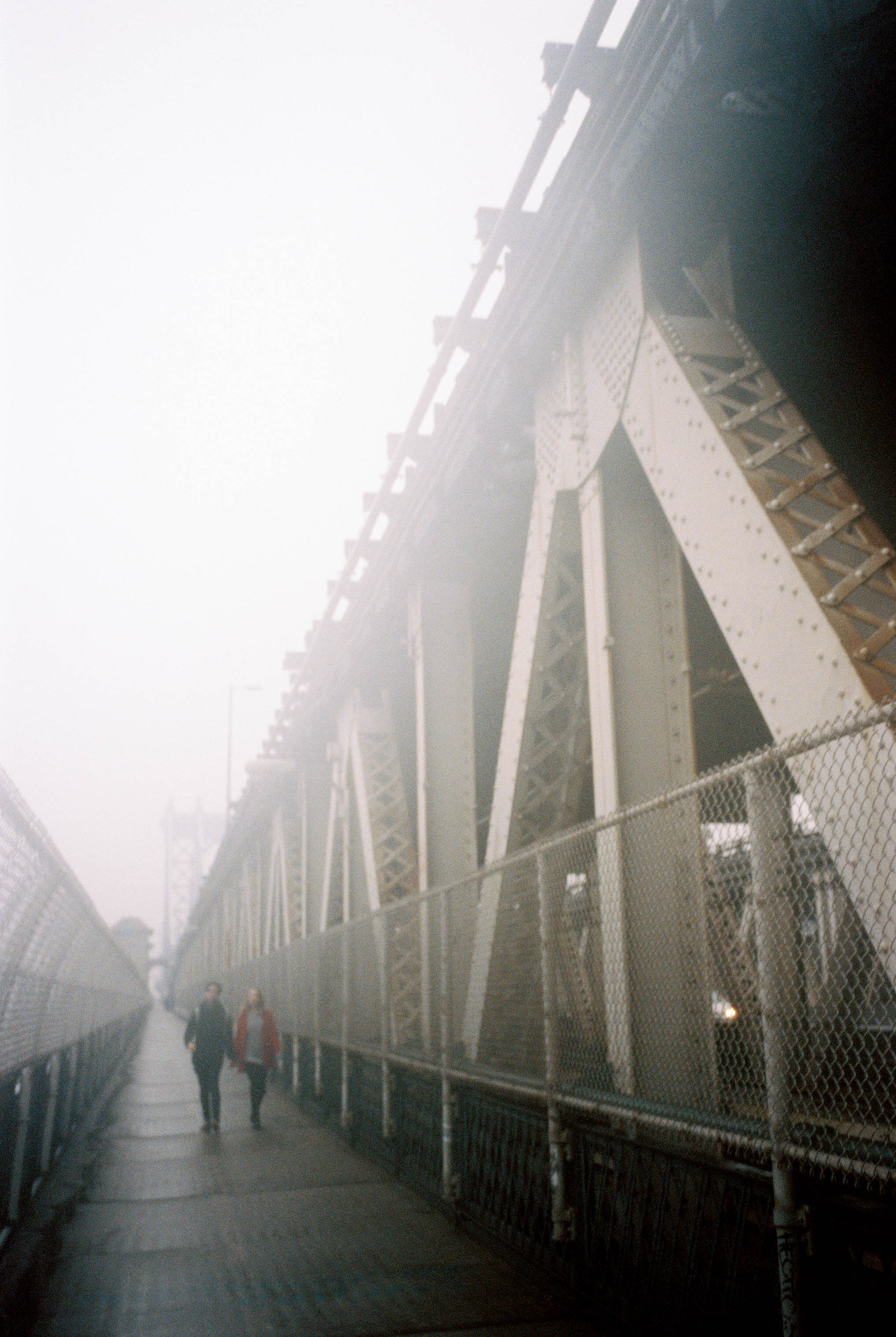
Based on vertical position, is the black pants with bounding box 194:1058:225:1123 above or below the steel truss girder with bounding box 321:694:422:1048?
below

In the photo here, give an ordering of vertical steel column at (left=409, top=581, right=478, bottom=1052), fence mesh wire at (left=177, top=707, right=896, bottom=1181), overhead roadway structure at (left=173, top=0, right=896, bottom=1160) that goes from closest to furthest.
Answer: fence mesh wire at (left=177, top=707, right=896, bottom=1181) < overhead roadway structure at (left=173, top=0, right=896, bottom=1160) < vertical steel column at (left=409, top=581, right=478, bottom=1052)

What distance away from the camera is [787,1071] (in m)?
4.12

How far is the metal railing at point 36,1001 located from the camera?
677cm

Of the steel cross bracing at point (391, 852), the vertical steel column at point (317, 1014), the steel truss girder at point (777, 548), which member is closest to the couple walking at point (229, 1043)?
the vertical steel column at point (317, 1014)

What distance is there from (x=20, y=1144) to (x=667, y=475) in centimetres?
541

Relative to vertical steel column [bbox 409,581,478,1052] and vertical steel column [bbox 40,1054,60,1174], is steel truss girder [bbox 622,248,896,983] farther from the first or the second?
vertical steel column [bbox 40,1054,60,1174]

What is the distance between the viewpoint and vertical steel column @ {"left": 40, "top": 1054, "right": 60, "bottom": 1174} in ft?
30.0

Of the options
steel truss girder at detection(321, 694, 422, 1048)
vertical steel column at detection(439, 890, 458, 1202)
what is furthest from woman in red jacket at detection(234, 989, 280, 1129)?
vertical steel column at detection(439, 890, 458, 1202)

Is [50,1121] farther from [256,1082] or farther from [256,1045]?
[256,1045]

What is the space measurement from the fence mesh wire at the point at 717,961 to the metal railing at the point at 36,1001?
2738 millimetres

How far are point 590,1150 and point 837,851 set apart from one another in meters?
2.45

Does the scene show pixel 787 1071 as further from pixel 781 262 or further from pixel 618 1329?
pixel 781 262

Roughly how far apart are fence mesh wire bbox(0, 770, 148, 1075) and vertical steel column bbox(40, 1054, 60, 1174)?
0.18 metres

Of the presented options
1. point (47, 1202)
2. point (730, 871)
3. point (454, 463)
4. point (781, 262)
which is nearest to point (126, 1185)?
point (47, 1202)
